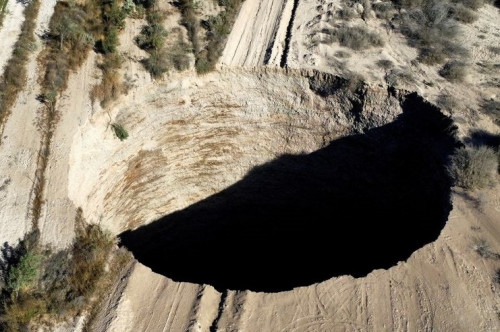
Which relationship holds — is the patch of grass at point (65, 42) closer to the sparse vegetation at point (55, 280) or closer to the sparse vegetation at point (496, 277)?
the sparse vegetation at point (55, 280)

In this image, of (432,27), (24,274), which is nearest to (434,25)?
(432,27)

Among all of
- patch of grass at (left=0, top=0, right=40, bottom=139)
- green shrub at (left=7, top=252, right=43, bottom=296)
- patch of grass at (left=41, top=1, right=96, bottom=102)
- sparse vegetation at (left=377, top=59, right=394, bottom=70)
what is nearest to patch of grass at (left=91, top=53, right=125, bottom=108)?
patch of grass at (left=41, top=1, right=96, bottom=102)

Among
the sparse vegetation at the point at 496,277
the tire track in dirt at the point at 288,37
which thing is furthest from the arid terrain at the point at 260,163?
the tire track in dirt at the point at 288,37

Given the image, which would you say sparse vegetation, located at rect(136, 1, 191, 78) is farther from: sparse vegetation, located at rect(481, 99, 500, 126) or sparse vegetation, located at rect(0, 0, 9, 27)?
sparse vegetation, located at rect(481, 99, 500, 126)

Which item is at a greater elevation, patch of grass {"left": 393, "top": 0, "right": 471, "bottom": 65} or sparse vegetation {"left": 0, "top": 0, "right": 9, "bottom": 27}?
patch of grass {"left": 393, "top": 0, "right": 471, "bottom": 65}

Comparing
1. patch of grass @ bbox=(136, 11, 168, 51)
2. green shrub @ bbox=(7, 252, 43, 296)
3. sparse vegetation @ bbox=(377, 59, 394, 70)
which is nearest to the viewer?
green shrub @ bbox=(7, 252, 43, 296)

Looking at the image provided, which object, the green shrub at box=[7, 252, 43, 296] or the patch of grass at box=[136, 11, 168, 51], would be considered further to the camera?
the patch of grass at box=[136, 11, 168, 51]
